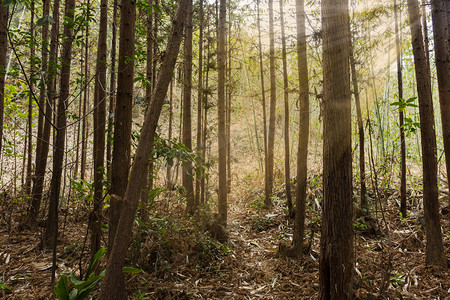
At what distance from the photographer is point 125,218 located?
7.40 ft

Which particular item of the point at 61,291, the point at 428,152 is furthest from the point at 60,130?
the point at 428,152

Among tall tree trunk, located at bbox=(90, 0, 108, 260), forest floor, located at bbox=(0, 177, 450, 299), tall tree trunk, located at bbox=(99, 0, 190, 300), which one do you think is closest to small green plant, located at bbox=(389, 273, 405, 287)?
forest floor, located at bbox=(0, 177, 450, 299)

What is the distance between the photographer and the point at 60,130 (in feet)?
9.66

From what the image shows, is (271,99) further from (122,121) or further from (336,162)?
(122,121)

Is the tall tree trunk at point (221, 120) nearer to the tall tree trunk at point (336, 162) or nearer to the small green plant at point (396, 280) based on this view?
the small green plant at point (396, 280)

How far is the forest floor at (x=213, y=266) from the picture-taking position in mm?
3412

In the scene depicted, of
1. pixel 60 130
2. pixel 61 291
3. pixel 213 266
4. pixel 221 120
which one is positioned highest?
pixel 221 120

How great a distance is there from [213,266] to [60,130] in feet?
9.52

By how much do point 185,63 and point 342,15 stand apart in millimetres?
3855

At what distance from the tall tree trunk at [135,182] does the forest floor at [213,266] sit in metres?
0.62

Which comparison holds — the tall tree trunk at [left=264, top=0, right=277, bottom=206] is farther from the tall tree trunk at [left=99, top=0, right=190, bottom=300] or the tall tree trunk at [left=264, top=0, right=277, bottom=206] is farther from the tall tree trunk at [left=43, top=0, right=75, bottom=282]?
the tall tree trunk at [left=99, top=0, right=190, bottom=300]

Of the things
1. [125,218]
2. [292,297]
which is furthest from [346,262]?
[125,218]

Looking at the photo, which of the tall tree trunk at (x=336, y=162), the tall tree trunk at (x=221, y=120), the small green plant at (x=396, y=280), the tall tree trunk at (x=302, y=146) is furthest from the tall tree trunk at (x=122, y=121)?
the small green plant at (x=396, y=280)

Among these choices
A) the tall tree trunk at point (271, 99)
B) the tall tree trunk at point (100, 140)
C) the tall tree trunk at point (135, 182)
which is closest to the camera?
the tall tree trunk at point (135, 182)
